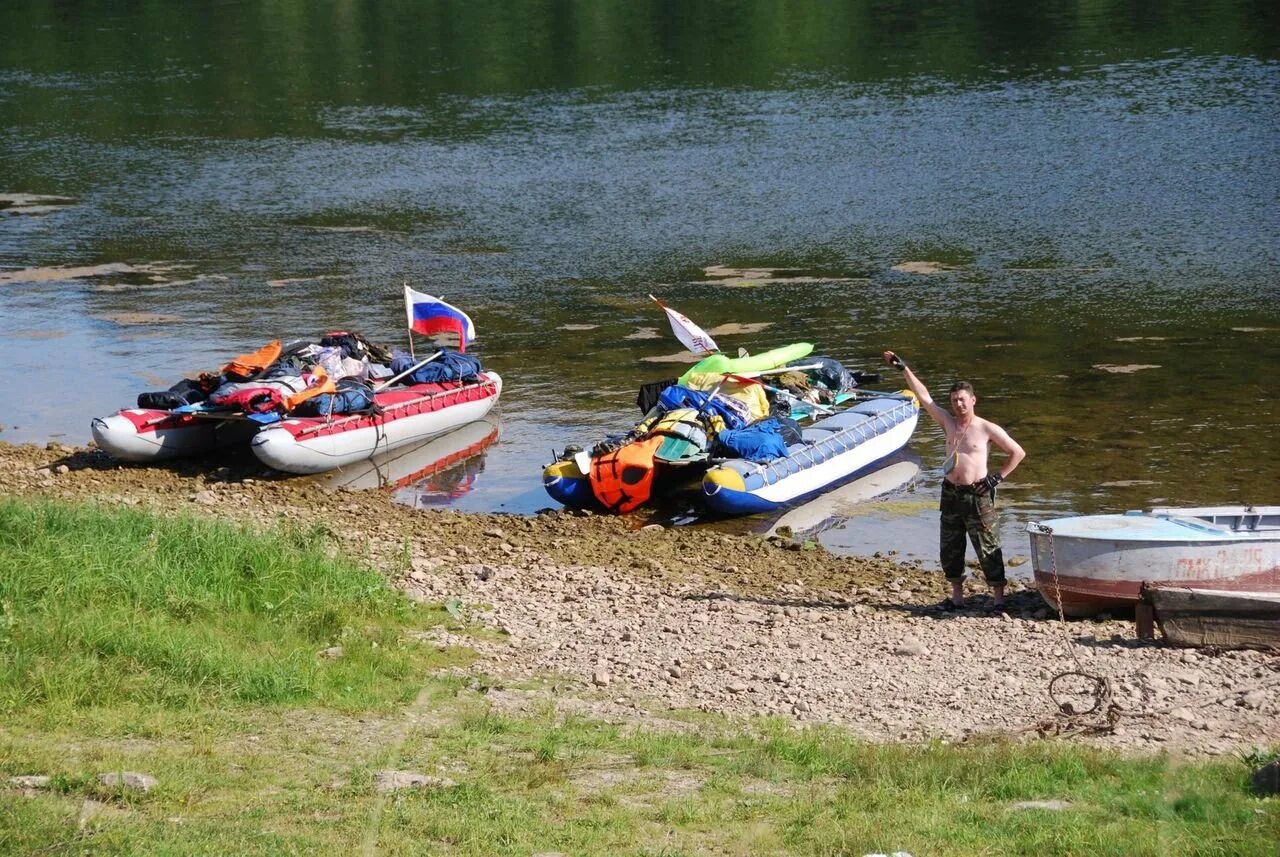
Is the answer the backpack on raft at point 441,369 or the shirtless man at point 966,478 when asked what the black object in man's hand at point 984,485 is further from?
the backpack on raft at point 441,369

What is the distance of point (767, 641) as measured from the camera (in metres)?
12.3

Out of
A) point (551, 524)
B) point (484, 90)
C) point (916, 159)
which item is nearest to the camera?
point (551, 524)

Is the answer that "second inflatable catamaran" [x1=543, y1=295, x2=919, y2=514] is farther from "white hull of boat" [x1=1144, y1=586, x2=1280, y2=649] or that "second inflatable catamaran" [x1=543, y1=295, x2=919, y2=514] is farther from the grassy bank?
"white hull of boat" [x1=1144, y1=586, x2=1280, y2=649]

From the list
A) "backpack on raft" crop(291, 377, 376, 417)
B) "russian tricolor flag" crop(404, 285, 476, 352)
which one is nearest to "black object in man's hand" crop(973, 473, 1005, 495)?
"backpack on raft" crop(291, 377, 376, 417)

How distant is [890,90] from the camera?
1834 inches

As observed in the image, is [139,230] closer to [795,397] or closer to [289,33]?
[795,397]

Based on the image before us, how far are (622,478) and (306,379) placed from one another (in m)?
4.85

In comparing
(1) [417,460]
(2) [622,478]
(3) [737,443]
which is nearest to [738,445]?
(3) [737,443]

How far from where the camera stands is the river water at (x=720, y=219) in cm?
2150

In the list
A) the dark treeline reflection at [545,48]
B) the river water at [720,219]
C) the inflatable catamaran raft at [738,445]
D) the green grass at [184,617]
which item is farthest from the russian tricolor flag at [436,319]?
the dark treeline reflection at [545,48]

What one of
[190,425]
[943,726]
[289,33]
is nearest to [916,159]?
[190,425]

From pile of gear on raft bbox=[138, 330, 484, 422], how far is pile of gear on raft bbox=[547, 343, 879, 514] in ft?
10.4

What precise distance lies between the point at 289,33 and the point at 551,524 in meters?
54.4

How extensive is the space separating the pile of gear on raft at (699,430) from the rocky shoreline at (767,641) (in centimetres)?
50
